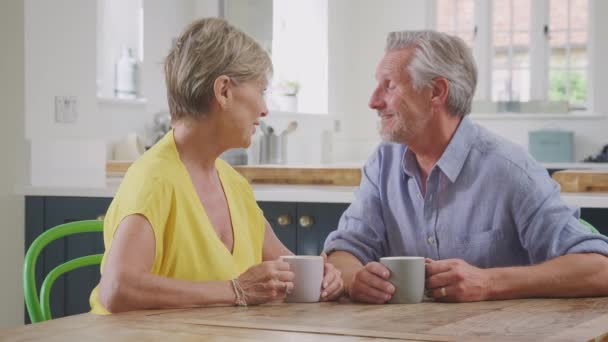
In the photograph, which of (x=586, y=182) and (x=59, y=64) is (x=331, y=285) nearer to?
(x=586, y=182)

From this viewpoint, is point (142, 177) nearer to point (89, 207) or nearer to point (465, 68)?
point (465, 68)

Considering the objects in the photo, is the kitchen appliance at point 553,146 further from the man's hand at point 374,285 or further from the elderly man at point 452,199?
the man's hand at point 374,285

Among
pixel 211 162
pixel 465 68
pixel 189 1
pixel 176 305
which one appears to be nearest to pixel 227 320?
pixel 176 305

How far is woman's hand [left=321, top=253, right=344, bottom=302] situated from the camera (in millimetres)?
1758

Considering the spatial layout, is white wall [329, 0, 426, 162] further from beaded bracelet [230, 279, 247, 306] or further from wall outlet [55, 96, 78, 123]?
beaded bracelet [230, 279, 247, 306]

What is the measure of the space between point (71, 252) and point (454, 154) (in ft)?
6.31

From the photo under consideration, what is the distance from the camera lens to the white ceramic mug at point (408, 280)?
5.60 feet

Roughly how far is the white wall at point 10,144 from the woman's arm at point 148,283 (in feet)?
6.38

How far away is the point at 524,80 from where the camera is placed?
26.4 feet

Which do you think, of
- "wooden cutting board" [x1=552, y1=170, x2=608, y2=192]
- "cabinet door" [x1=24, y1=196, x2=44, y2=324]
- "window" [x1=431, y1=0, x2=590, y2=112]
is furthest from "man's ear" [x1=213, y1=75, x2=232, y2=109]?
"window" [x1=431, y1=0, x2=590, y2=112]

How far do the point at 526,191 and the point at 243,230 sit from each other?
56 cm

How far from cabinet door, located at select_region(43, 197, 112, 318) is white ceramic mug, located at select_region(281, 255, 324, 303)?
6.24ft

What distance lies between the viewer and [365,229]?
2.09 m

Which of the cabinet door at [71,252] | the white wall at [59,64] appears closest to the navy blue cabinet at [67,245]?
the cabinet door at [71,252]
